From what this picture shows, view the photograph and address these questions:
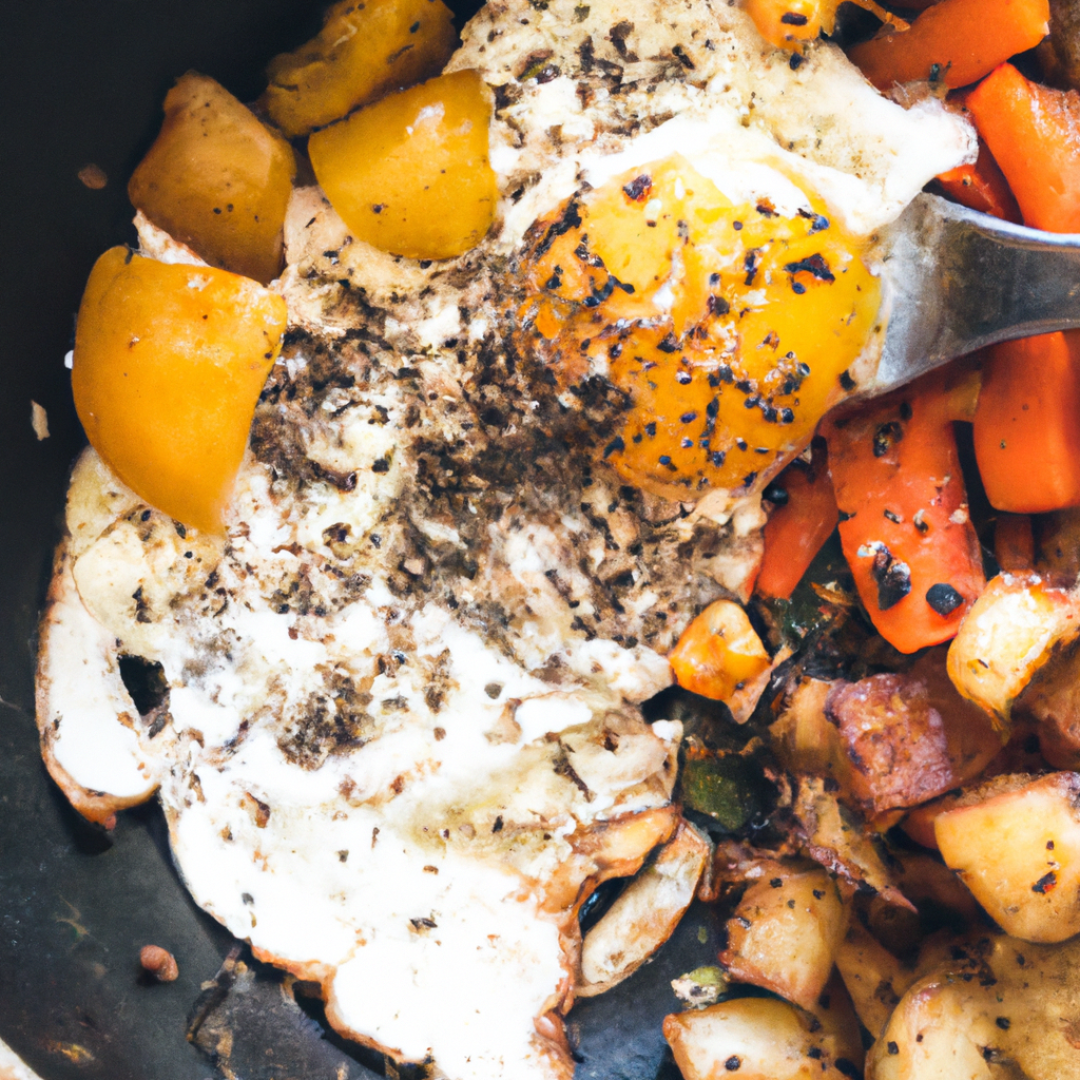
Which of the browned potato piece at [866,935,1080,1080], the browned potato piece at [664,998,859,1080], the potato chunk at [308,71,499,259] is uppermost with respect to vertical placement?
the potato chunk at [308,71,499,259]

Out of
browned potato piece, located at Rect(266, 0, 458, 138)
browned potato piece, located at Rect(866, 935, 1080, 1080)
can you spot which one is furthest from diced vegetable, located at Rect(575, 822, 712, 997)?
browned potato piece, located at Rect(266, 0, 458, 138)

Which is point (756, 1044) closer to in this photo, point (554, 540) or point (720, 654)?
point (720, 654)

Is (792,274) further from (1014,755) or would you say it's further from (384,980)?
(384,980)

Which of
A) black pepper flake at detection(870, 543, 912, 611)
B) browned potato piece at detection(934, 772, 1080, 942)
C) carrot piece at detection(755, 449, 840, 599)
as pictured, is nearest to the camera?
browned potato piece at detection(934, 772, 1080, 942)

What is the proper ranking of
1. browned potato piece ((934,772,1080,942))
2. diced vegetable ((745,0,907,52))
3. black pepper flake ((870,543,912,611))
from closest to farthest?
browned potato piece ((934,772,1080,942))
diced vegetable ((745,0,907,52))
black pepper flake ((870,543,912,611))

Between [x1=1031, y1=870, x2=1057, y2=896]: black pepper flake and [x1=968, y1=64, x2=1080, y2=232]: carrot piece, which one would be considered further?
[x1=968, y1=64, x2=1080, y2=232]: carrot piece

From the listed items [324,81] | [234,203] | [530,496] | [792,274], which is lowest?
[530,496]

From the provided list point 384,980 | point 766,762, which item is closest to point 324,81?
point 766,762

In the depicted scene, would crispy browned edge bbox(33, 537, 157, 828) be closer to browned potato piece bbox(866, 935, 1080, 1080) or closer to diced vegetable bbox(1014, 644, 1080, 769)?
browned potato piece bbox(866, 935, 1080, 1080)
